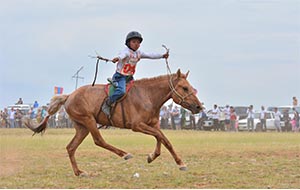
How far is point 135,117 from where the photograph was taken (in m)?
14.1

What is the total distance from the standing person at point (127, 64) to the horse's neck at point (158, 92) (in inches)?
19.6

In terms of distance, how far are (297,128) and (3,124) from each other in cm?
1880

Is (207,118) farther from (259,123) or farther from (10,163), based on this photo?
(10,163)

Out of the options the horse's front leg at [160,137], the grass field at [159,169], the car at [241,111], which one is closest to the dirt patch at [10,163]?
the grass field at [159,169]

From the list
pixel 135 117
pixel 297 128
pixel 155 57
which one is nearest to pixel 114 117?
pixel 135 117

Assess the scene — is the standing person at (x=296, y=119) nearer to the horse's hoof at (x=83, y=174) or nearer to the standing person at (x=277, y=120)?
the standing person at (x=277, y=120)

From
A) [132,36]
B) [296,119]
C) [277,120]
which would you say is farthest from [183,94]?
[277,120]

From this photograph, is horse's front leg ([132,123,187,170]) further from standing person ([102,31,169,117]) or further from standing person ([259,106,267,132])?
standing person ([259,106,267,132])

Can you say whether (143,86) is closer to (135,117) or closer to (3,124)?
(135,117)

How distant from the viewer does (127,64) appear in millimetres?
14062

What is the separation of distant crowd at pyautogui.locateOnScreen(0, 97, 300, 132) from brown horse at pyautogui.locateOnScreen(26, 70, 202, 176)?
→ 989 inches

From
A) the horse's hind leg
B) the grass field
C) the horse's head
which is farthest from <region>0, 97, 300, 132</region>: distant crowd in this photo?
the horse's head

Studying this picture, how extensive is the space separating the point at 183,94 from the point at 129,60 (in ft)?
4.21

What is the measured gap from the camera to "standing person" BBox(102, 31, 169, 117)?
14055 mm
